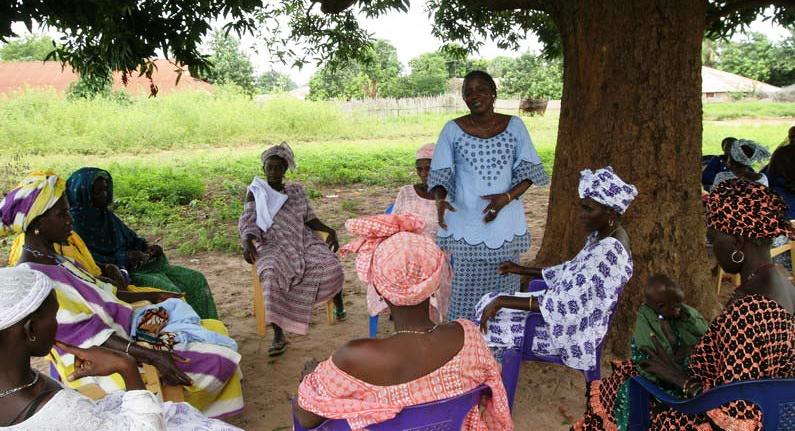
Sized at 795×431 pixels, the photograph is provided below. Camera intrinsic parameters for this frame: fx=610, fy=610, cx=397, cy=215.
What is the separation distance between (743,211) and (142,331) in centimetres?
273

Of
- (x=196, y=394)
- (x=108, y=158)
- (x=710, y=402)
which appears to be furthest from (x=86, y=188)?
(x=108, y=158)

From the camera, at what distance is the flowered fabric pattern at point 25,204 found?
9.49 ft

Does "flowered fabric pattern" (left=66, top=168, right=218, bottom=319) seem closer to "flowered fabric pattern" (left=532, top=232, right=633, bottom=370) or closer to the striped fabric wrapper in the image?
the striped fabric wrapper

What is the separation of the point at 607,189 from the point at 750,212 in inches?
31.3

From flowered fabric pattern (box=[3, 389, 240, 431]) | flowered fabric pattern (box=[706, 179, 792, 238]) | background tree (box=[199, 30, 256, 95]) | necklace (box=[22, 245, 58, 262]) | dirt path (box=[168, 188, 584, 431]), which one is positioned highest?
background tree (box=[199, 30, 256, 95])

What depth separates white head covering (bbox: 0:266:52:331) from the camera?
5.08 ft

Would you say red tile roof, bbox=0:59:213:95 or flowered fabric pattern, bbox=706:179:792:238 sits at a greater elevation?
red tile roof, bbox=0:59:213:95

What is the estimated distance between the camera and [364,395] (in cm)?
187

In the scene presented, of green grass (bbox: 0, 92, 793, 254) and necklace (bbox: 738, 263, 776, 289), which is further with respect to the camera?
green grass (bbox: 0, 92, 793, 254)

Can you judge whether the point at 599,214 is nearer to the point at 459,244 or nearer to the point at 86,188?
the point at 459,244

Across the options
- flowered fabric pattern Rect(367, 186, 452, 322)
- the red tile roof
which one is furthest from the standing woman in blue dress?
the red tile roof

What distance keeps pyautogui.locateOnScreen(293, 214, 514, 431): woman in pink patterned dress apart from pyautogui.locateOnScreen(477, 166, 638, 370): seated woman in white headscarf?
907 millimetres

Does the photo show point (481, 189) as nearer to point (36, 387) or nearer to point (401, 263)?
point (401, 263)

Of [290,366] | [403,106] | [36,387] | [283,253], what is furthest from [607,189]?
[403,106]
